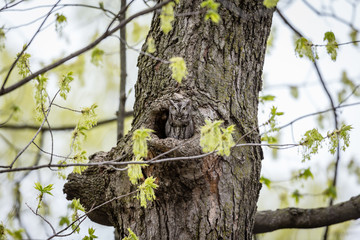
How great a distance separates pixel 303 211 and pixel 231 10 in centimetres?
147

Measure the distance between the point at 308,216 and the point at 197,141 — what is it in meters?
1.28

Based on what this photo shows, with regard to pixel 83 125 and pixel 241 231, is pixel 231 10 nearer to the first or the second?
pixel 83 125

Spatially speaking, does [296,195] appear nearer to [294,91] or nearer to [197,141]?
[294,91]

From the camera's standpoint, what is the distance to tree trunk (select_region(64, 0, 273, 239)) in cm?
205

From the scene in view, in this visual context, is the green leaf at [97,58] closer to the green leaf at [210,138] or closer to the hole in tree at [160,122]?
the hole in tree at [160,122]

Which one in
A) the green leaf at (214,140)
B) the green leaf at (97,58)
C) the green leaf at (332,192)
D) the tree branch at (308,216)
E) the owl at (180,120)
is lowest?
the tree branch at (308,216)

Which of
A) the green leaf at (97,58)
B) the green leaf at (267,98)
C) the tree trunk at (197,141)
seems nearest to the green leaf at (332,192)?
the green leaf at (267,98)

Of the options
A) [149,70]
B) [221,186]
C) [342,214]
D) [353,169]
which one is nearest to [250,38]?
[149,70]

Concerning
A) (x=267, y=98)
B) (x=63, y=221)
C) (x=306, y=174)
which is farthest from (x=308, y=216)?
(x=63, y=221)

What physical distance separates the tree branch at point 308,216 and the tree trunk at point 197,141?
0.69 meters

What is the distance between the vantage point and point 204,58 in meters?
2.31

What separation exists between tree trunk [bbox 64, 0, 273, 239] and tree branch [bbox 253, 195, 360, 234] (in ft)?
2.25

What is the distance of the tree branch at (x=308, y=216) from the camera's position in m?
2.74

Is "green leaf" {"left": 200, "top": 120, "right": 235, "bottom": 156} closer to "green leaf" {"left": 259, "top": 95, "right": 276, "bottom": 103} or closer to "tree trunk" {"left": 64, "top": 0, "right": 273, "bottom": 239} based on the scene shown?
"tree trunk" {"left": 64, "top": 0, "right": 273, "bottom": 239}
